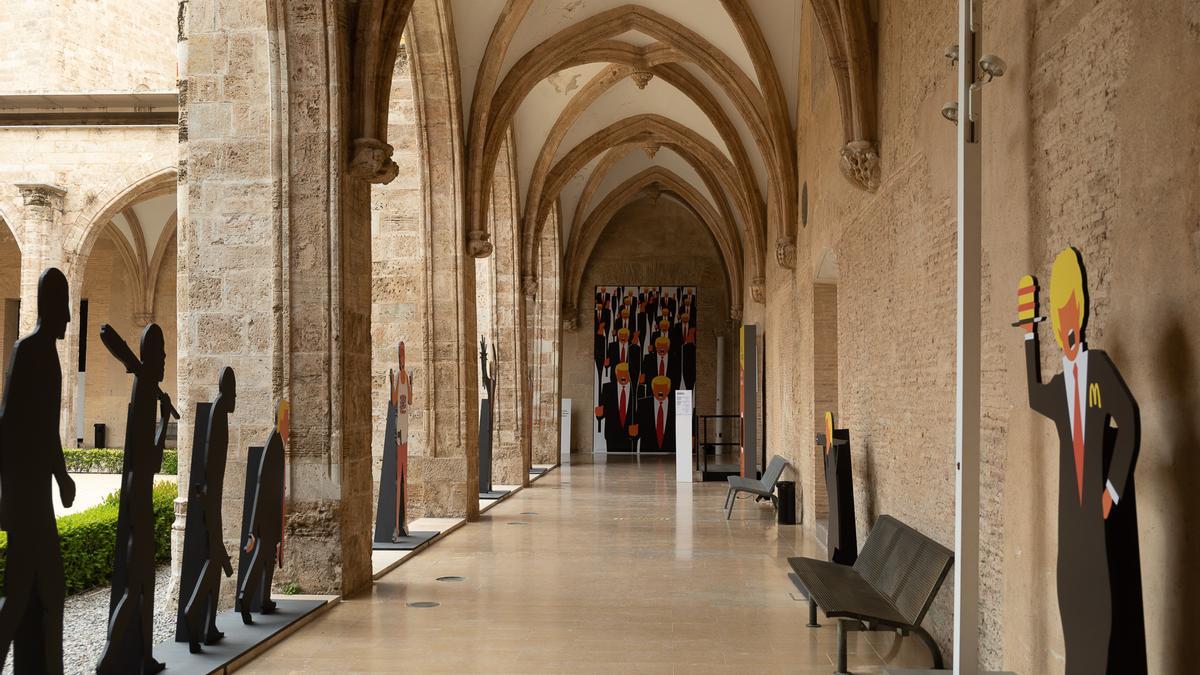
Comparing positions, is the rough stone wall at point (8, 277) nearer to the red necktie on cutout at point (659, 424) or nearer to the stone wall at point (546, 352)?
the stone wall at point (546, 352)

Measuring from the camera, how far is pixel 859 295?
7.44 meters

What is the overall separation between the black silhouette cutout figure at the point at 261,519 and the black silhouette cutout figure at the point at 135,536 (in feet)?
3.60

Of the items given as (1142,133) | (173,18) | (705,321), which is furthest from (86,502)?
(705,321)

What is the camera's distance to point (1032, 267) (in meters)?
3.70

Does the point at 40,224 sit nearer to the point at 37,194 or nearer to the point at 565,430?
the point at 37,194

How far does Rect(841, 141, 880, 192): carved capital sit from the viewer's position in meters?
6.84

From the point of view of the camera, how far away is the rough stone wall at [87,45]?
53.6 feet

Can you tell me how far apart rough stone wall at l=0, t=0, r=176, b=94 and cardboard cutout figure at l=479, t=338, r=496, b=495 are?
8374 mm

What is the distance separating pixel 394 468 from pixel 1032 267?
5695 mm

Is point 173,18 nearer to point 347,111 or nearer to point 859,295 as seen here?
point 347,111

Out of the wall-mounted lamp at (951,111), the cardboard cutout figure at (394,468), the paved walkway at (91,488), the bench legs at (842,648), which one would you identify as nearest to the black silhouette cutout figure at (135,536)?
the bench legs at (842,648)

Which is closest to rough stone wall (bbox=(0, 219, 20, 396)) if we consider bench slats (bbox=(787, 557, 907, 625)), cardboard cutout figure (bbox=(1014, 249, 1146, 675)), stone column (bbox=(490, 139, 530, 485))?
stone column (bbox=(490, 139, 530, 485))

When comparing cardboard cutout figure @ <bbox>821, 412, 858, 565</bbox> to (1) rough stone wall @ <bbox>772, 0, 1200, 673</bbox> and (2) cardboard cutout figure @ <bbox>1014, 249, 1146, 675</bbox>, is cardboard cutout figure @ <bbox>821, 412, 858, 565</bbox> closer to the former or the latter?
(1) rough stone wall @ <bbox>772, 0, 1200, 673</bbox>

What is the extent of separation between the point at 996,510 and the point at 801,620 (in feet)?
6.70
